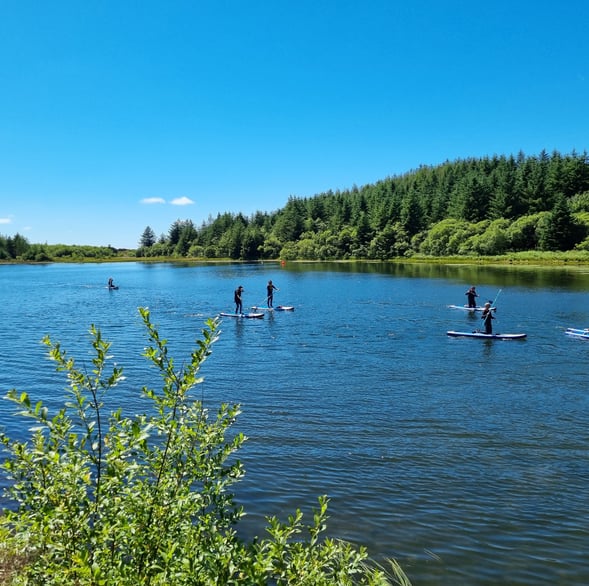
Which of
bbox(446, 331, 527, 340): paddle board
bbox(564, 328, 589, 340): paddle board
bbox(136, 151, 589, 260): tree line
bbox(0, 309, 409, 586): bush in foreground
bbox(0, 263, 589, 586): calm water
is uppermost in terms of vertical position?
bbox(136, 151, 589, 260): tree line

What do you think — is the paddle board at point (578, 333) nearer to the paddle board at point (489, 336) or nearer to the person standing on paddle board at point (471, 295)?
the paddle board at point (489, 336)

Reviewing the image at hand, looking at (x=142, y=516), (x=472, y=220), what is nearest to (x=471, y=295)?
(x=142, y=516)

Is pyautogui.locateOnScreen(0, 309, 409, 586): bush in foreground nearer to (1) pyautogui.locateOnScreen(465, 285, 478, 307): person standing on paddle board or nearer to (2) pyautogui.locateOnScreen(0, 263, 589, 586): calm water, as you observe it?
(2) pyautogui.locateOnScreen(0, 263, 589, 586): calm water

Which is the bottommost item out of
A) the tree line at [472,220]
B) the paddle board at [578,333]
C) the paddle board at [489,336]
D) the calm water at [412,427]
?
the calm water at [412,427]

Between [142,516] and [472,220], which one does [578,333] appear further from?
[472,220]

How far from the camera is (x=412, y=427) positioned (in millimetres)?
15234

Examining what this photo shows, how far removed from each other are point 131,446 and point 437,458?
10.1 meters

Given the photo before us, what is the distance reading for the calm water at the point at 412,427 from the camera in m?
9.40

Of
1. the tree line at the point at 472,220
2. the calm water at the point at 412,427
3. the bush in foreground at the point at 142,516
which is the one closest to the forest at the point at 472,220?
the tree line at the point at 472,220

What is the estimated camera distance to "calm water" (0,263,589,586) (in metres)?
9.40

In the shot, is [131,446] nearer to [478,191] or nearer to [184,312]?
Answer: [184,312]

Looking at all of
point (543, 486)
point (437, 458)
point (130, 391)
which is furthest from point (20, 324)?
point (543, 486)

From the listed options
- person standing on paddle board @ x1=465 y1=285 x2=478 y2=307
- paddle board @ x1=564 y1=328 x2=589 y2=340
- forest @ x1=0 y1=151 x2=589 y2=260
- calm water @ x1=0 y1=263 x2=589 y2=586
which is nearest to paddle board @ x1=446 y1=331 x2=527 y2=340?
calm water @ x1=0 y1=263 x2=589 y2=586

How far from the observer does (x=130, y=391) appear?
64.4 feet
